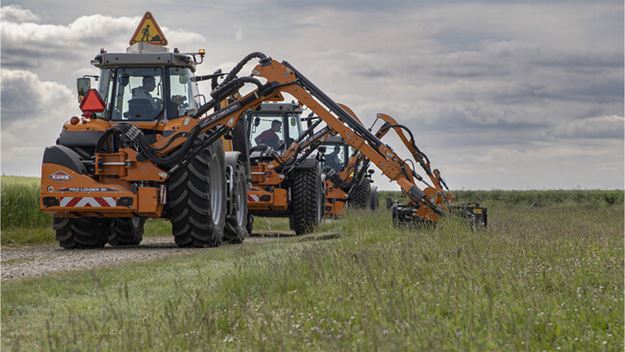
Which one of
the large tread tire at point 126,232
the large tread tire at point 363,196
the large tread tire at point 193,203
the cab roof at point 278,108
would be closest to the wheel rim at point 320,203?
the cab roof at point 278,108

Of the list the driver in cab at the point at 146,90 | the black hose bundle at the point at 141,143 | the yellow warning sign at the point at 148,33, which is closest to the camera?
the black hose bundle at the point at 141,143

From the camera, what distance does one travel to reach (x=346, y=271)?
8734mm

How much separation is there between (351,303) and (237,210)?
10.9 metres

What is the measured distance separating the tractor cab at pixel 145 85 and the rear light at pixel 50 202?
6.05 ft

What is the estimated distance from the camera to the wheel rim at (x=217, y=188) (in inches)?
656

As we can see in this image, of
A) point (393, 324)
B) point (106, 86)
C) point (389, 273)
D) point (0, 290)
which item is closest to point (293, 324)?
point (393, 324)

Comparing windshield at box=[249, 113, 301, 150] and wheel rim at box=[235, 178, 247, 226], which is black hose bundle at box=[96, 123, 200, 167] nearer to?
wheel rim at box=[235, 178, 247, 226]

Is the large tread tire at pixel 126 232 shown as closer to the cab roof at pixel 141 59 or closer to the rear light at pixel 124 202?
the rear light at pixel 124 202

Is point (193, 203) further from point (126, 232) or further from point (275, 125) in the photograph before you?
point (275, 125)

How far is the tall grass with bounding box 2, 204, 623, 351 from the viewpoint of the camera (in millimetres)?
6191

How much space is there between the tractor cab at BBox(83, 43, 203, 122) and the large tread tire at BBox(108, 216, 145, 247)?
7.62ft

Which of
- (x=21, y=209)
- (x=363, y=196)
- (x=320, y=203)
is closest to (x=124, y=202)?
(x=21, y=209)

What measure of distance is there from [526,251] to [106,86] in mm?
8718

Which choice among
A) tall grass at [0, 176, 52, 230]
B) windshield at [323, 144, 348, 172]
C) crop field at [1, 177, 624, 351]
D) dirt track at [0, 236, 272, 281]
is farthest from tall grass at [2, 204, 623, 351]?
windshield at [323, 144, 348, 172]
